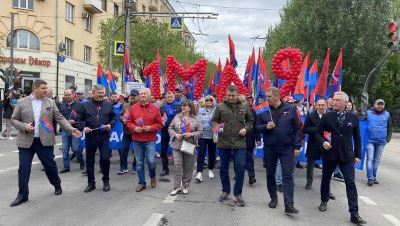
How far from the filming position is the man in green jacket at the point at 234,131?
6730mm

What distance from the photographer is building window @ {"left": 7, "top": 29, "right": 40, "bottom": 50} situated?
3011 cm

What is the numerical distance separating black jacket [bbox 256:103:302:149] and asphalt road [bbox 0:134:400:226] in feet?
3.25

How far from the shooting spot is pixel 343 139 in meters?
6.24

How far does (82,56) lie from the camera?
1416 inches

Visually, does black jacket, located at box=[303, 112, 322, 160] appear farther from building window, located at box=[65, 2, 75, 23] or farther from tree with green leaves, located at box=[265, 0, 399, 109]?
building window, located at box=[65, 2, 75, 23]

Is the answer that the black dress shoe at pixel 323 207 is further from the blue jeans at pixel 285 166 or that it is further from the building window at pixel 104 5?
the building window at pixel 104 5

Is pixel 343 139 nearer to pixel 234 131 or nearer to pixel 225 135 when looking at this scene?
pixel 234 131

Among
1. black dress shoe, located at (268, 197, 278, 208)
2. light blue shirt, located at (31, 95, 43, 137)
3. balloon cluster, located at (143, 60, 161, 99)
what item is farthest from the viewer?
balloon cluster, located at (143, 60, 161, 99)

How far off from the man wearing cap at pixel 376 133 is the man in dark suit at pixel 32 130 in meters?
5.92

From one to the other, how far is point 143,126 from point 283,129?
2.34 meters

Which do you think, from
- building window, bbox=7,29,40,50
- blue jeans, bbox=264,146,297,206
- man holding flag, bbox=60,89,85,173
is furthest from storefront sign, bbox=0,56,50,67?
blue jeans, bbox=264,146,297,206

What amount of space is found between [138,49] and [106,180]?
996 inches

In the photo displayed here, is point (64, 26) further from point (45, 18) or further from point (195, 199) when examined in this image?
point (195, 199)

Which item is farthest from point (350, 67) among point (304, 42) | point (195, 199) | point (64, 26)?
point (195, 199)
